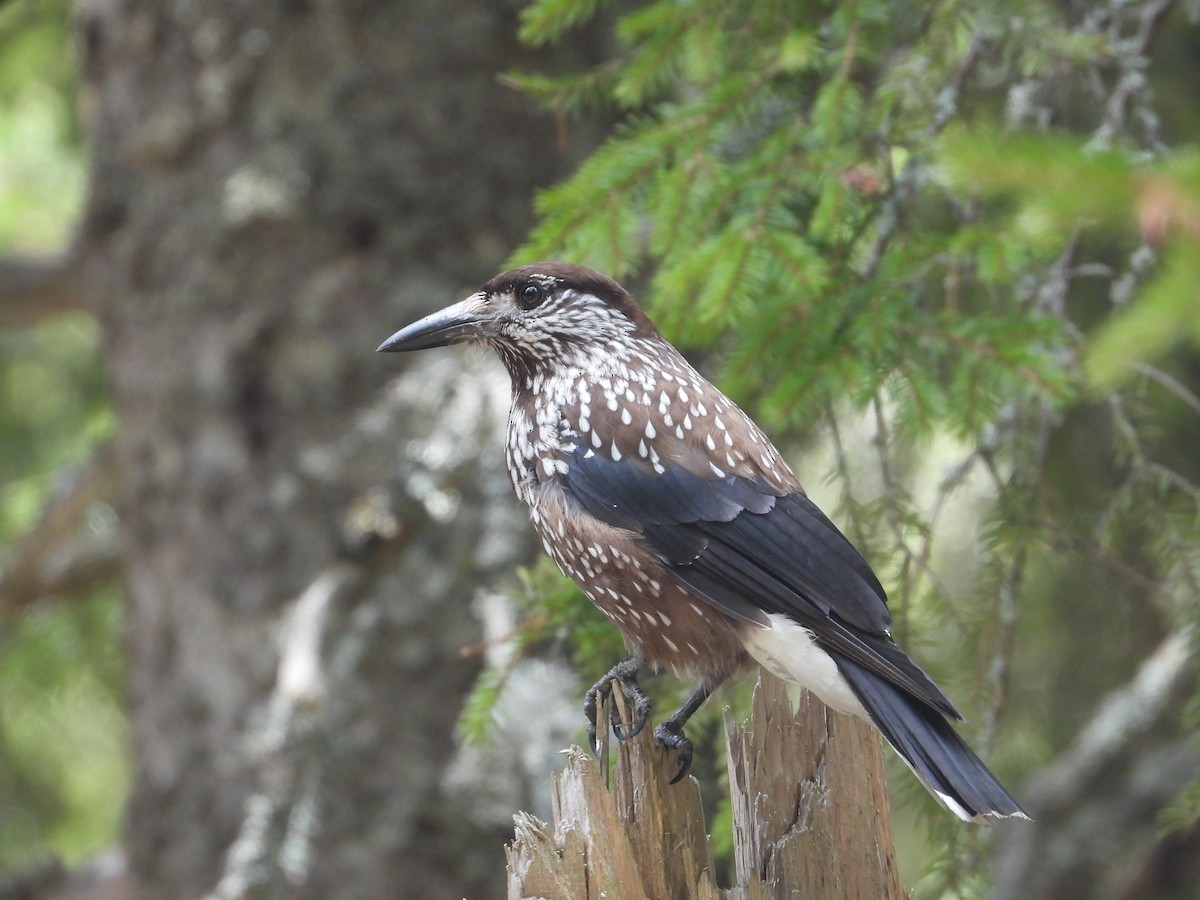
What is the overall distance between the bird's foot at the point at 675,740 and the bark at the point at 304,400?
148 cm

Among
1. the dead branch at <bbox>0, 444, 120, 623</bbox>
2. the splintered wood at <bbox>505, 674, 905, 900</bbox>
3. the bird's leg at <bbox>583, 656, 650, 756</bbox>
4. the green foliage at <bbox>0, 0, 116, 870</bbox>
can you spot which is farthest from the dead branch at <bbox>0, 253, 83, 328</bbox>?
the splintered wood at <bbox>505, 674, 905, 900</bbox>

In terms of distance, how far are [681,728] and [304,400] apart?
2.24m

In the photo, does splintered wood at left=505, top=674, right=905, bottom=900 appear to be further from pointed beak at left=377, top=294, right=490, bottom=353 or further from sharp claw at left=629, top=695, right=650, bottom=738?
pointed beak at left=377, top=294, right=490, bottom=353

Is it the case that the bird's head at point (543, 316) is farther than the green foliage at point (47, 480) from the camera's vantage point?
No

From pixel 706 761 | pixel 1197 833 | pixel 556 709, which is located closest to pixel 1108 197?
pixel 706 761

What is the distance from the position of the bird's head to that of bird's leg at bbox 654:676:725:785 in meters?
0.85

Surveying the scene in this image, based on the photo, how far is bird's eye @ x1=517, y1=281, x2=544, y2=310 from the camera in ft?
10.2

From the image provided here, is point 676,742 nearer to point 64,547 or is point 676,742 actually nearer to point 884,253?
point 884,253

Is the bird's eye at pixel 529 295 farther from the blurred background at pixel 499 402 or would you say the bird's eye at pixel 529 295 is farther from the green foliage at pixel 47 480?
the green foliage at pixel 47 480

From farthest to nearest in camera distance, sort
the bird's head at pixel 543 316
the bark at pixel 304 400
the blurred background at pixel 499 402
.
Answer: the bark at pixel 304 400, the bird's head at pixel 543 316, the blurred background at pixel 499 402

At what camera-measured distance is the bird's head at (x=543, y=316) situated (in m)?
3.08

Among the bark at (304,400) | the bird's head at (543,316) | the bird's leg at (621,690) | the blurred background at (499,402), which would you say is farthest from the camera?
the bark at (304,400)

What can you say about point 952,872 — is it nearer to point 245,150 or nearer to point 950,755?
point 950,755

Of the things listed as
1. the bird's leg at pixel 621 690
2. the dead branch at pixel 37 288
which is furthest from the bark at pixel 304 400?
the bird's leg at pixel 621 690
